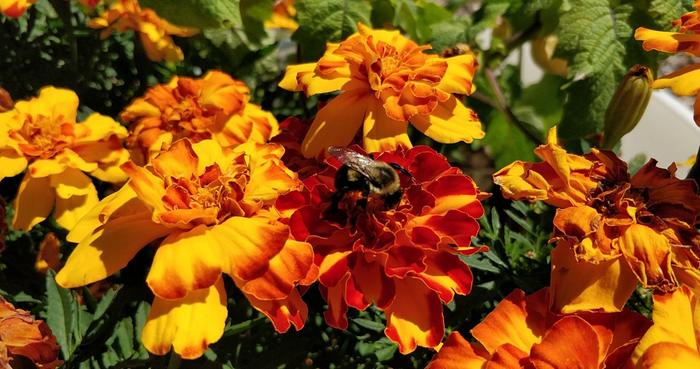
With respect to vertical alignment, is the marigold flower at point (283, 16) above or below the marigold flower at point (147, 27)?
below

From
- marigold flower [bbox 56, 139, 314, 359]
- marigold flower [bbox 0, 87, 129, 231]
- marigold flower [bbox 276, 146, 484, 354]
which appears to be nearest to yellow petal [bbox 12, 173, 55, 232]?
marigold flower [bbox 0, 87, 129, 231]

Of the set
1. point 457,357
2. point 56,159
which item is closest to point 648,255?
point 457,357

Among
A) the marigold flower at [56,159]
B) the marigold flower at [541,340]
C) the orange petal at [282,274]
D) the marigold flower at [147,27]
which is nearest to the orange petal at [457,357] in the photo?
the marigold flower at [541,340]

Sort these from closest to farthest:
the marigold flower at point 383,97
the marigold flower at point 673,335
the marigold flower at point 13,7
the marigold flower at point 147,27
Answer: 1. the marigold flower at point 673,335
2. the marigold flower at point 383,97
3. the marigold flower at point 13,7
4. the marigold flower at point 147,27

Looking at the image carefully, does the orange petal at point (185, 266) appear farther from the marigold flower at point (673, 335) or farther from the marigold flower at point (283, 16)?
the marigold flower at point (283, 16)

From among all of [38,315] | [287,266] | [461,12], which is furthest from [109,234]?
[461,12]

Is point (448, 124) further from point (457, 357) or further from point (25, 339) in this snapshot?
point (25, 339)
